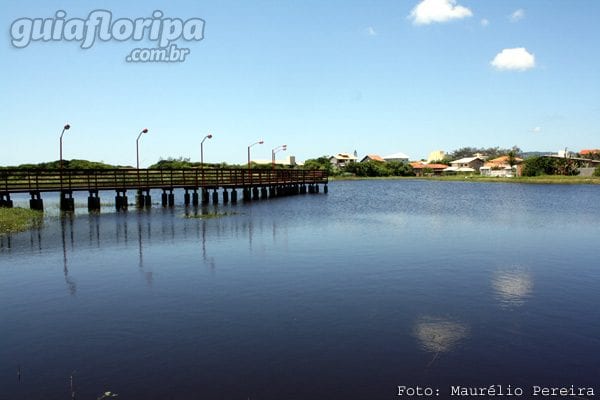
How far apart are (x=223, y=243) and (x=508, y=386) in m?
18.0

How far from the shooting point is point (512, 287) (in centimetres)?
1598

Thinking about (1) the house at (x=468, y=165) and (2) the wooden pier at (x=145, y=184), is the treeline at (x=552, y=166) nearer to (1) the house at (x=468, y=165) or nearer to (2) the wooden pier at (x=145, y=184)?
(1) the house at (x=468, y=165)

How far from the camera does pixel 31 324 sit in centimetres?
1221

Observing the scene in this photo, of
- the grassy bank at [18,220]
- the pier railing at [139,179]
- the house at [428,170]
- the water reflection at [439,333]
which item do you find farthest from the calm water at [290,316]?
the house at [428,170]

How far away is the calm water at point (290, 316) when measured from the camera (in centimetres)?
923

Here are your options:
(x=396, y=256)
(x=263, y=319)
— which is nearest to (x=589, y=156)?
(x=396, y=256)

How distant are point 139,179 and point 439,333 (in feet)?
134

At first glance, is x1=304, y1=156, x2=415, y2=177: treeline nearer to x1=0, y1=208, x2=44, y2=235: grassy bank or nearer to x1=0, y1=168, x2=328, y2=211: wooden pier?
x1=0, y1=168, x2=328, y2=211: wooden pier

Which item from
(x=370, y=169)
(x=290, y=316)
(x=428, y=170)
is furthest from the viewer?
(x=428, y=170)

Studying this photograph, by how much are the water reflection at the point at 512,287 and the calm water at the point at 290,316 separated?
7 cm

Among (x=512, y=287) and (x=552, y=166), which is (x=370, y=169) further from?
(x=512, y=287)

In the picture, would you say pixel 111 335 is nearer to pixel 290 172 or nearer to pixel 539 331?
pixel 539 331

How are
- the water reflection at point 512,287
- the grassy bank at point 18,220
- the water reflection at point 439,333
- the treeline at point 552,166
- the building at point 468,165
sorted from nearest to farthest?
→ the water reflection at point 439,333
the water reflection at point 512,287
the grassy bank at point 18,220
the treeline at point 552,166
the building at point 468,165

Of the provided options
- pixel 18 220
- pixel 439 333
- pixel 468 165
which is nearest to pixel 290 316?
pixel 439 333
